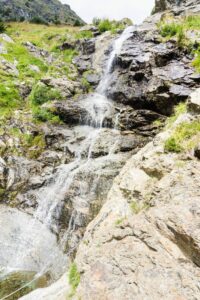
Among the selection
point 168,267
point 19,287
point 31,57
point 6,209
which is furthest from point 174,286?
point 31,57

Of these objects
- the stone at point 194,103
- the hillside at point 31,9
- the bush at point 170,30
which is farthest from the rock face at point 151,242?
the hillside at point 31,9

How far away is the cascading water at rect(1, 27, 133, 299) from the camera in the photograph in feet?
38.5

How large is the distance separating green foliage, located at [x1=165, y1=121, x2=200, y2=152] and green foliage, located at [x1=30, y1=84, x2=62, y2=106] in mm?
13940

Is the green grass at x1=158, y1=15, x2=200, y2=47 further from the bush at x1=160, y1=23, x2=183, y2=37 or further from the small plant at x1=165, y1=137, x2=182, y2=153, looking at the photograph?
the small plant at x1=165, y1=137, x2=182, y2=153

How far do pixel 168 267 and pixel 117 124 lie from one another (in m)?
12.9

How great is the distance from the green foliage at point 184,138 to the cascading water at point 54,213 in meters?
5.66

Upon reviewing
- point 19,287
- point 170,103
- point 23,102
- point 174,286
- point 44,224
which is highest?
point 170,103

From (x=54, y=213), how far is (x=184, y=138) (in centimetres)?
726

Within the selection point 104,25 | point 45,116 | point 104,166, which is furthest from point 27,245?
point 104,25

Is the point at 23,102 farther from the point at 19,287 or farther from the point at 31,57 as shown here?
the point at 19,287

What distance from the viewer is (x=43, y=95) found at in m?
21.6

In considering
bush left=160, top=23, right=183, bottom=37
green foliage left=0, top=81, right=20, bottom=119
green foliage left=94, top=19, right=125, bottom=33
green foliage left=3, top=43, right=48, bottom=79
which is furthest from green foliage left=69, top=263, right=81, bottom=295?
green foliage left=94, top=19, right=125, bottom=33

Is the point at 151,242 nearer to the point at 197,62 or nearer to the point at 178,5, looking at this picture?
the point at 197,62

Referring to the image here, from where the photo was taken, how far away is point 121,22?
34375 millimetres
